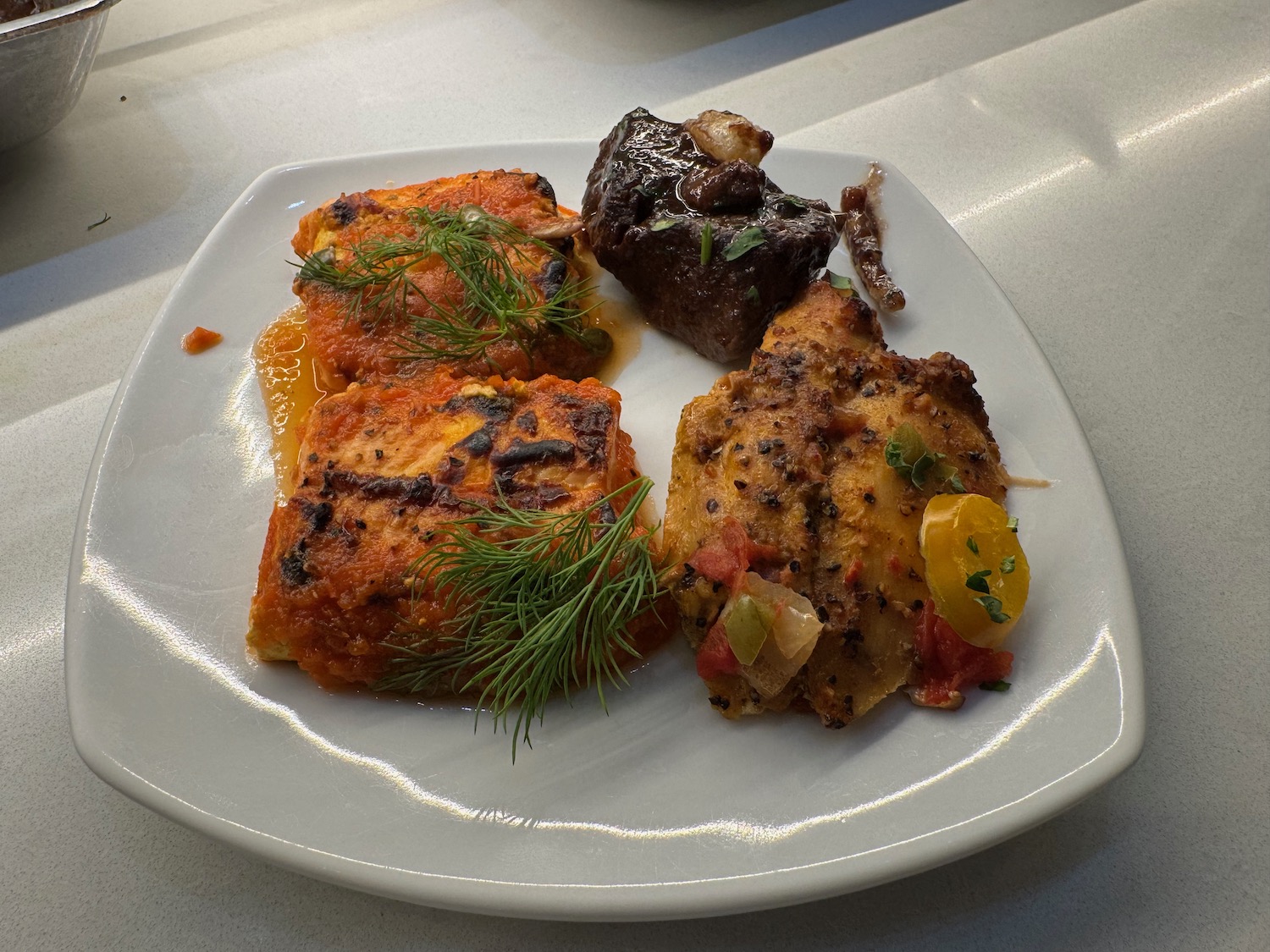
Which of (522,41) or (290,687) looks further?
(522,41)

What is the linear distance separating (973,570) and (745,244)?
1.14m

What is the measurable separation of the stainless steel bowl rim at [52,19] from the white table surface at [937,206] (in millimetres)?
720

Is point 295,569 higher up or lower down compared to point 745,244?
lower down

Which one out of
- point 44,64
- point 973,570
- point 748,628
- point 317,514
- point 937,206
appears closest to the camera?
point 748,628

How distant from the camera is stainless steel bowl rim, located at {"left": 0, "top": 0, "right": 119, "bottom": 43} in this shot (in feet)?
9.27

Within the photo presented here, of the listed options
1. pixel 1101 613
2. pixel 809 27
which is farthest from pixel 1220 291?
pixel 809 27

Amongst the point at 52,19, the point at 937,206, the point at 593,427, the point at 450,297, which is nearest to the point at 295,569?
the point at 593,427

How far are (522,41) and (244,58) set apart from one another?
1180 millimetres

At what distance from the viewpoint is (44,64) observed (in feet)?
9.98

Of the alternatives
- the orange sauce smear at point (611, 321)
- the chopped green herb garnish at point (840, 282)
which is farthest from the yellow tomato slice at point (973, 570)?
the orange sauce smear at point (611, 321)

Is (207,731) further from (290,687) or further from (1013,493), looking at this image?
(1013,493)

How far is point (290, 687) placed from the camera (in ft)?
6.75

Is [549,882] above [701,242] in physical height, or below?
below

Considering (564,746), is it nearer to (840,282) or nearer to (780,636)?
(780,636)
